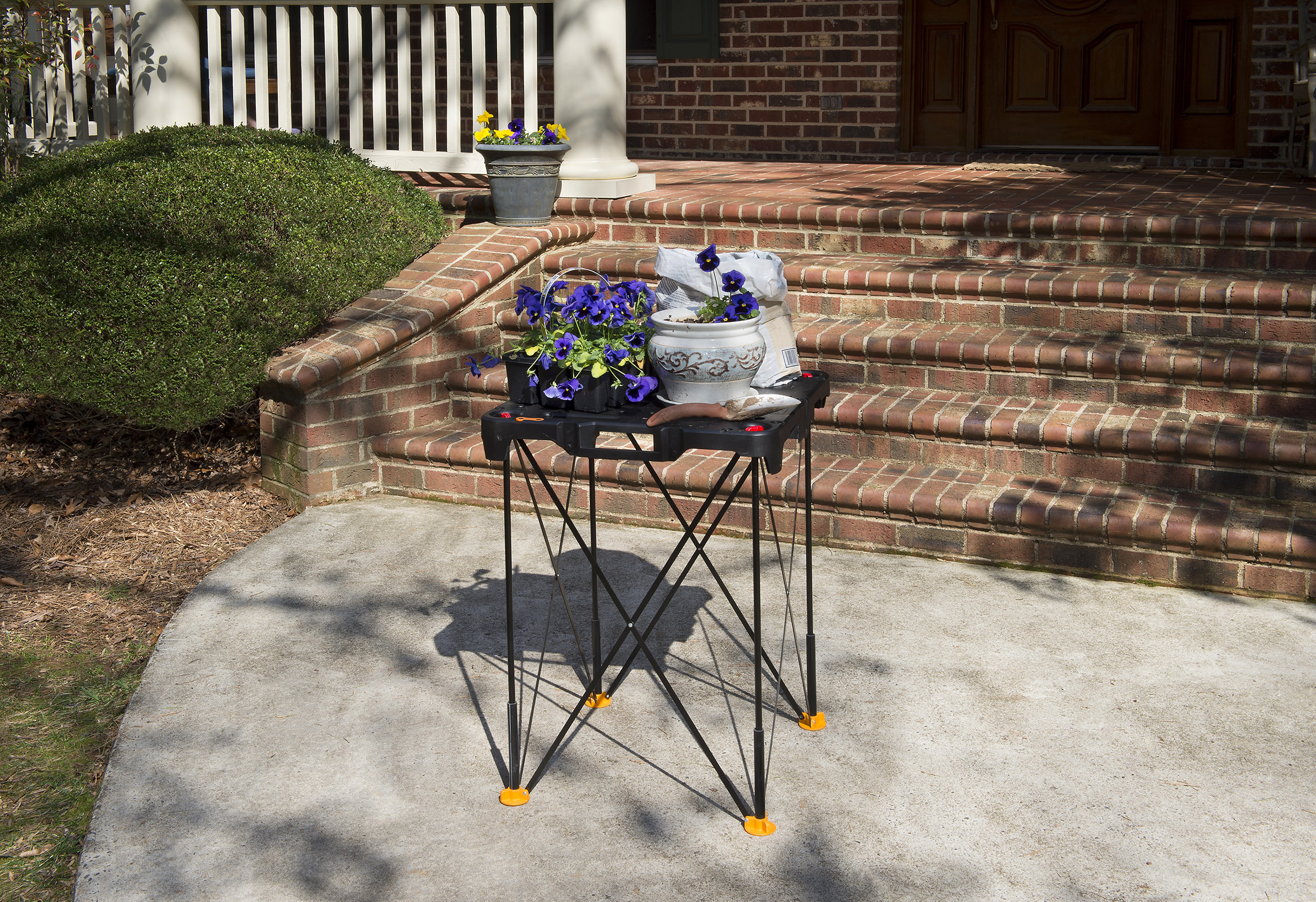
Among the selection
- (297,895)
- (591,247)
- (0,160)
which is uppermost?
(0,160)

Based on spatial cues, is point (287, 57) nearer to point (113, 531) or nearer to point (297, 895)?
point (113, 531)

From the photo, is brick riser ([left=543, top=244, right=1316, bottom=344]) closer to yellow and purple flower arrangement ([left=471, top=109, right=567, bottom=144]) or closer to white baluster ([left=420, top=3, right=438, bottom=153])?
yellow and purple flower arrangement ([left=471, top=109, right=567, bottom=144])

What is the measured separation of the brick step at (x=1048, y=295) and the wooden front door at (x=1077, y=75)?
3.40m

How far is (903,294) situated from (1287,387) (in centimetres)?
156

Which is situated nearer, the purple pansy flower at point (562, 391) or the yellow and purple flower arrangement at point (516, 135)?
the purple pansy flower at point (562, 391)

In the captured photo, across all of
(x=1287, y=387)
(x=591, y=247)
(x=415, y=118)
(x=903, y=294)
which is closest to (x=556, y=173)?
(x=591, y=247)

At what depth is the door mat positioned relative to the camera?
7.89 metres

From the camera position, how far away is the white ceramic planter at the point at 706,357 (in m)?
2.85

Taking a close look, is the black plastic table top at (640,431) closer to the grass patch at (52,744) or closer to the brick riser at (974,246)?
the grass patch at (52,744)

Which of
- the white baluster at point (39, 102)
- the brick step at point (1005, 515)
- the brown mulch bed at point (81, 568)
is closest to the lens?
the brown mulch bed at point (81, 568)

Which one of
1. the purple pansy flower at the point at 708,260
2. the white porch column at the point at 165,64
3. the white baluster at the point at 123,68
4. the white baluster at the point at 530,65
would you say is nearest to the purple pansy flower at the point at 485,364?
the purple pansy flower at the point at 708,260

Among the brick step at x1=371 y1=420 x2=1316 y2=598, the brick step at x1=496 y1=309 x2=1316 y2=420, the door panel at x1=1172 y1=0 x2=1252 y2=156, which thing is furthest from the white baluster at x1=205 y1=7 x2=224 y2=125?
the door panel at x1=1172 y1=0 x2=1252 y2=156

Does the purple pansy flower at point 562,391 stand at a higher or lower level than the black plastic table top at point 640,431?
higher

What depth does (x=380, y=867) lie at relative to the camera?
2.77 m
